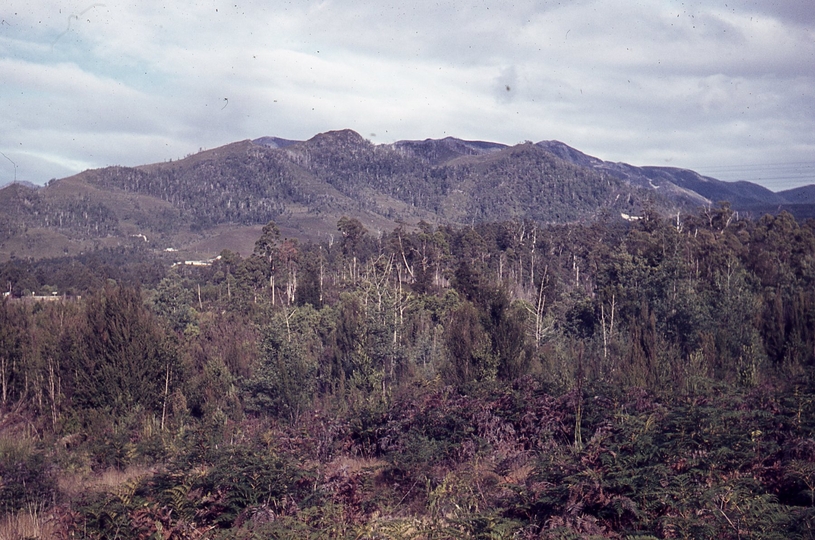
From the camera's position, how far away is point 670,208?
130 meters

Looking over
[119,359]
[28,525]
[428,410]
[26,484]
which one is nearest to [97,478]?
[26,484]

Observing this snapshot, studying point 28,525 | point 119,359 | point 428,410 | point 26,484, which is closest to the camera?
point 28,525

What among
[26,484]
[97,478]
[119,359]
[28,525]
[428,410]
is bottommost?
[97,478]

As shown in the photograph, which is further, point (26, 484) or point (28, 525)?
point (26, 484)

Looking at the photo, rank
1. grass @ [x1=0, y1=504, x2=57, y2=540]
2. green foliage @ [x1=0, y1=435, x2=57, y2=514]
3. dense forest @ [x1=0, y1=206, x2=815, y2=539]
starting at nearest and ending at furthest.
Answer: dense forest @ [x1=0, y1=206, x2=815, y2=539]
grass @ [x1=0, y1=504, x2=57, y2=540]
green foliage @ [x1=0, y1=435, x2=57, y2=514]

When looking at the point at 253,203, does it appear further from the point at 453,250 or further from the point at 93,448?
the point at 93,448

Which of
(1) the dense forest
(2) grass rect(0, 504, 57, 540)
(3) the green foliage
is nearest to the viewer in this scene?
(1) the dense forest

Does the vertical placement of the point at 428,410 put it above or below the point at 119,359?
above

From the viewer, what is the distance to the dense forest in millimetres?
5375

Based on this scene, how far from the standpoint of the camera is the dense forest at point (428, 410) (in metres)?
5.38

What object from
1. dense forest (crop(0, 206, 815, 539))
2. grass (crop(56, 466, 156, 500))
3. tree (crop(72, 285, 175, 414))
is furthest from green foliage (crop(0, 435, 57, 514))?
tree (crop(72, 285, 175, 414))

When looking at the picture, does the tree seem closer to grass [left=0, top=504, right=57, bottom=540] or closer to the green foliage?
the green foliage

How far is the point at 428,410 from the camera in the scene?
9.49 metres

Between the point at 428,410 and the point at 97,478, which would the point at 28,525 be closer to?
the point at 97,478
